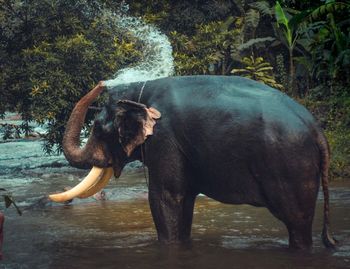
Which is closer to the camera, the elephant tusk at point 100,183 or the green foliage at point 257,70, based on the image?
the elephant tusk at point 100,183

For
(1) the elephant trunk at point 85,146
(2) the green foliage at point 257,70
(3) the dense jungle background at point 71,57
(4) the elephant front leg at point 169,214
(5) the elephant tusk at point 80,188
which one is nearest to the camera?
(4) the elephant front leg at point 169,214

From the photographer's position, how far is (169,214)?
6488mm

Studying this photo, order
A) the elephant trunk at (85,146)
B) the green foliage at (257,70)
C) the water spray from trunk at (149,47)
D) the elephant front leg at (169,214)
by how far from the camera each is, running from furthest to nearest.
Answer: the green foliage at (257,70) → the water spray from trunk at (149,47) → the elephant trunk at (85,146) → the elephant front leg at (169,214)

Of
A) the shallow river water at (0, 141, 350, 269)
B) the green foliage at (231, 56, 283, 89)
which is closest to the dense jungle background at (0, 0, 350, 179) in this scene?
the green foliage at (231, 56, 283, 89)

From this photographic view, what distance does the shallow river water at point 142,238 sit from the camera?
6.02 m

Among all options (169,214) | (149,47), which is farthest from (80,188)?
(149,47)

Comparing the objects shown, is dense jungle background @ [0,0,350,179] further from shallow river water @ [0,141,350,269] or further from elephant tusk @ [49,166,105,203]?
elephant tusk @ [49,166,105,203]

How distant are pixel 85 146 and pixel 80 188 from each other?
1.48ft

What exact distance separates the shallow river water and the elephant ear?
1.00m

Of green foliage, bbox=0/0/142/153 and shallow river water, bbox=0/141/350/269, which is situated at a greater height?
green foliage, bbox=0/0/142/153

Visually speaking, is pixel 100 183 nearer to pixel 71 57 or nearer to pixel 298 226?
pixel 298 226

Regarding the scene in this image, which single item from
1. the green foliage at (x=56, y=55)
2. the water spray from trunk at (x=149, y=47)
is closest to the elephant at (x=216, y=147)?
the water spray from trunk at (x=149, y=47)

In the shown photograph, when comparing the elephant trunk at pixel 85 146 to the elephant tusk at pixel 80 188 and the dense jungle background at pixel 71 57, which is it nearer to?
the elephant tusk at pixel 80 188

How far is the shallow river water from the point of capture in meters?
6.02
